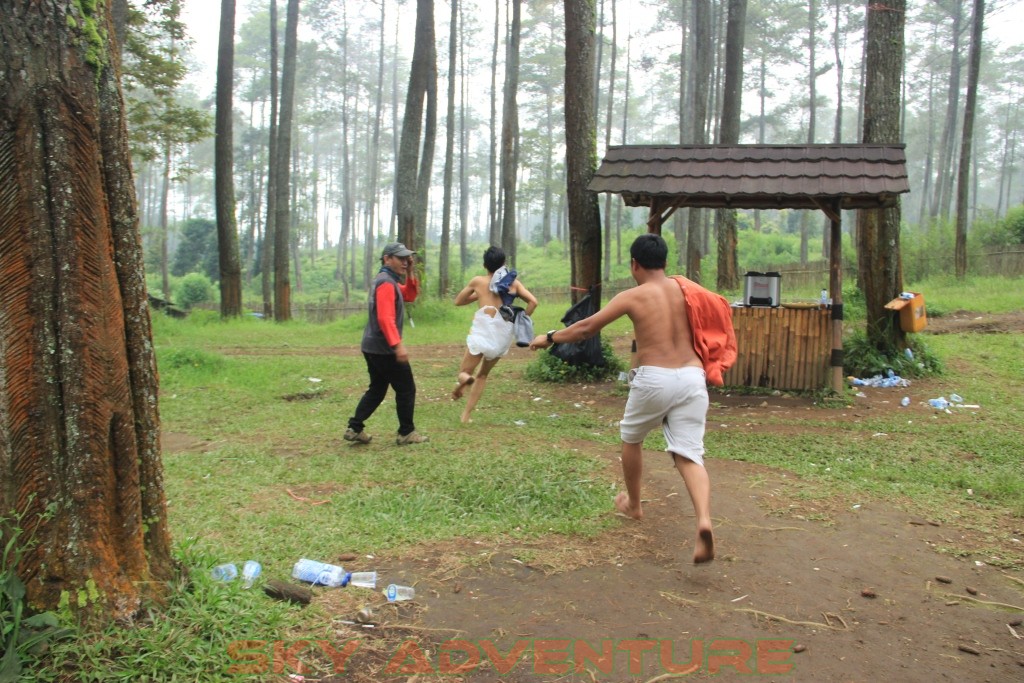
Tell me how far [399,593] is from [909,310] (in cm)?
872

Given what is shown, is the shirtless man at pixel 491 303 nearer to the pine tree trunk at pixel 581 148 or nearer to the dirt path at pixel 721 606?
the dirt path at pixel 721 606

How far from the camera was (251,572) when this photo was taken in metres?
3.99

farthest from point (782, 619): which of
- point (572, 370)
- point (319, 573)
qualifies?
point (572, 370)

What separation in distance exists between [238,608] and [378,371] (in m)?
3.67

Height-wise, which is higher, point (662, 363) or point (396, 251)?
point (396, 251)

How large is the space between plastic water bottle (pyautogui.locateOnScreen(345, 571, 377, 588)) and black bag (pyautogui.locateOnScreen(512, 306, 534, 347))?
380 cm

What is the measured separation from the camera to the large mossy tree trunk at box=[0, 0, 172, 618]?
10.2 ft

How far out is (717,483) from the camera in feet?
19.9

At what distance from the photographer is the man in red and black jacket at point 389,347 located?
677cm

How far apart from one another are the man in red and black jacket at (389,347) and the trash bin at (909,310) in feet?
22.3

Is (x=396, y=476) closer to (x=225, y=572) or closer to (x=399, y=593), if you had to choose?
(x=399, y=593)

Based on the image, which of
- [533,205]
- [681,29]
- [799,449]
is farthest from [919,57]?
[799,449]

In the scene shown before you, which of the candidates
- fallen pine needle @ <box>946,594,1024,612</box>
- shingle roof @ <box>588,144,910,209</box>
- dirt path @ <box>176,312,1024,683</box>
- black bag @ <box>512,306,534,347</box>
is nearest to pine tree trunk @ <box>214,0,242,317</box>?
shingle roof @ <box>588,144,910,209</box>

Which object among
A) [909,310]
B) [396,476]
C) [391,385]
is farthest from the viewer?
[909,310]
